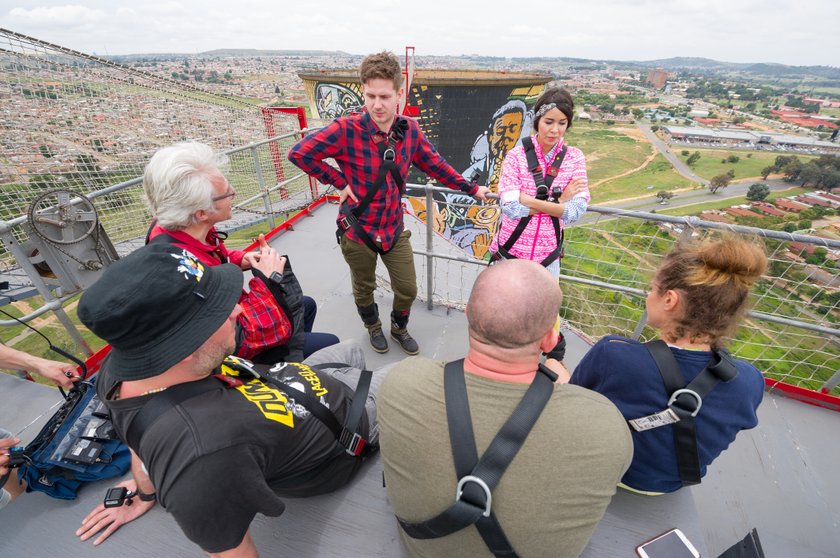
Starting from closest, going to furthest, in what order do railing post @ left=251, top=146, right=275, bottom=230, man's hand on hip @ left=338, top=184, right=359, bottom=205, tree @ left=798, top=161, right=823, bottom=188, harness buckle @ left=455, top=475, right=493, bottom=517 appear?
harness buckle @ left=455, top=475, right=493, bottom=517
man's hand on hip @ left=338, top=184, right=359, bottom=205
railing post @ left=251, top=146, right=275, bottom=230
tree @ left=798, top=161, right=823, bottom=188

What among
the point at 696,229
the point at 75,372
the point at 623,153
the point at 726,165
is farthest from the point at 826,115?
the point at 75,372

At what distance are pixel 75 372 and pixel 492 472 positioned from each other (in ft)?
8.59

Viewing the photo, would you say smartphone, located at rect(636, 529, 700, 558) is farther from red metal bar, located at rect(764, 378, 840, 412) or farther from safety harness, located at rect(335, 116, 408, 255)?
safety harness, located at rect(335, 116, 408, 255)

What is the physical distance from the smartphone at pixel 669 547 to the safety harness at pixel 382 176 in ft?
8.35

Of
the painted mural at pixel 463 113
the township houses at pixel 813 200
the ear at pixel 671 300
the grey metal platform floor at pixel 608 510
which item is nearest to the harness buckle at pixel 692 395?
the ear at pixel 671 300

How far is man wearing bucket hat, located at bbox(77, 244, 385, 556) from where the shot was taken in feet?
3.42

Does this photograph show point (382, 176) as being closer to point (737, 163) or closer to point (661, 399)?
point (661, 399)

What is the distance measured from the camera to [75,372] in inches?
84.4

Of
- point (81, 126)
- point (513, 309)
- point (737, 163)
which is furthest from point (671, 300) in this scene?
point (737, 163)

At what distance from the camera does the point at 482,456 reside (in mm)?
989

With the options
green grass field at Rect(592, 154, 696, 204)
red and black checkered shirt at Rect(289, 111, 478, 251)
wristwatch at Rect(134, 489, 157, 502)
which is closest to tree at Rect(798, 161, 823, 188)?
green grass field at Rect(592, 154, 696, 204)

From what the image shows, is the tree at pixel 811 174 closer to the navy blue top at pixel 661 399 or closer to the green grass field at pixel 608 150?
the green grass field at pixel 608 150

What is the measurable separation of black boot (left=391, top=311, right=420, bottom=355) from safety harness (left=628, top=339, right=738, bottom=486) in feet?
7.42

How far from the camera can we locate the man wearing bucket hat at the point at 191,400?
1041 mm
